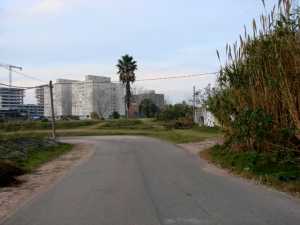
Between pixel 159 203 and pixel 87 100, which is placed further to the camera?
pixel 87 100

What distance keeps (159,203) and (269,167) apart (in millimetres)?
6539

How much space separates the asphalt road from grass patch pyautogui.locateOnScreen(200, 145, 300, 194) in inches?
24.7

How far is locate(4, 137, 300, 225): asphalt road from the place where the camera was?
8242 millimetres

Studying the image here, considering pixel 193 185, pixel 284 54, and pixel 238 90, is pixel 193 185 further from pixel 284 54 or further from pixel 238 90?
pixel 238 90

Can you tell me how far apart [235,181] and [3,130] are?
233 ft

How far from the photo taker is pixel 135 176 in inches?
615

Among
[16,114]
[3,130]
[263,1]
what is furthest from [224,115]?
[16,114]

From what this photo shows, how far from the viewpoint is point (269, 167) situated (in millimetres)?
15258

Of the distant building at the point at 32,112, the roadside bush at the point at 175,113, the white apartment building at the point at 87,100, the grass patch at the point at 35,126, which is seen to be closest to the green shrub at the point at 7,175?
the grass patch at the point at 35,126

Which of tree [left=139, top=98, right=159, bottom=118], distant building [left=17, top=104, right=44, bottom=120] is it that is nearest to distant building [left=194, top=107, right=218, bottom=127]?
tree [left=139, top=98, right=159, bottom=118]

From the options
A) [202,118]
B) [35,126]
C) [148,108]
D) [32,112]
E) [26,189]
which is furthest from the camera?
[32,112]

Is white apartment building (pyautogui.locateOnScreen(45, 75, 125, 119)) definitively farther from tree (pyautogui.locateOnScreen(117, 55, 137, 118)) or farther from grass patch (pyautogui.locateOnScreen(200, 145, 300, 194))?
grass patch (pyautogui.locateOnScreen(200, 145, 300, 194))

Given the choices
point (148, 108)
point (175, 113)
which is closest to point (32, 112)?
point (148, 108)

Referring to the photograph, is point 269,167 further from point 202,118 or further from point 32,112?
point 32,112
